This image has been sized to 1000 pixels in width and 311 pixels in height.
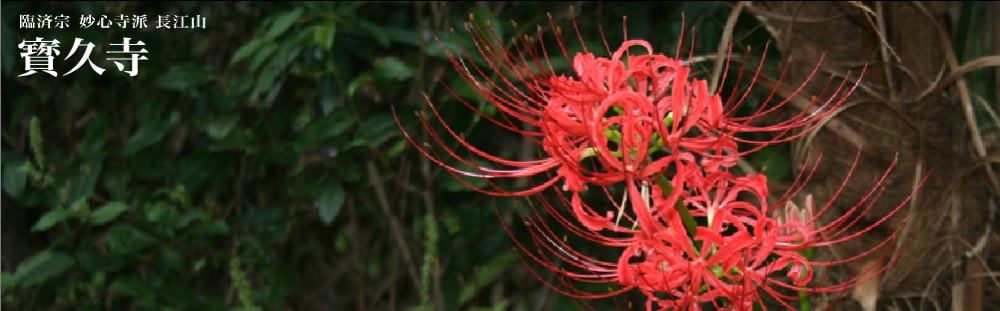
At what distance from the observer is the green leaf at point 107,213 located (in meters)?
1.79

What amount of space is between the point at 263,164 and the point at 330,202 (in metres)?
0.24

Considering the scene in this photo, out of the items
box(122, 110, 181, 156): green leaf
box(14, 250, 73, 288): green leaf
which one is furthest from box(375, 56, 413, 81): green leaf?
box(14, 250, 73, 288): green leaf

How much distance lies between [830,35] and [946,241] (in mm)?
266

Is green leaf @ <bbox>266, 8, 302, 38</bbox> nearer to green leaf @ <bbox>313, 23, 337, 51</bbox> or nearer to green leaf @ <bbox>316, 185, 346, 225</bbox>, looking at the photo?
green leaf @ <bbox>313, 23, 337, 51</bbox>

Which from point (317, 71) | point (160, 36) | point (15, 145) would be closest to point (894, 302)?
point (317, 71)

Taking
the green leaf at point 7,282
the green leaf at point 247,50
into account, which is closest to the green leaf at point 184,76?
the green leaf at point 247,50

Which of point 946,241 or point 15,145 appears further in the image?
point 15,145

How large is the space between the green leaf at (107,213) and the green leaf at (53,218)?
4 centimetres

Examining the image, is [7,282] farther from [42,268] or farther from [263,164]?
[263,164]

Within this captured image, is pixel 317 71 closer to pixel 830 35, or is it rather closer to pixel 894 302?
pixel 830 35

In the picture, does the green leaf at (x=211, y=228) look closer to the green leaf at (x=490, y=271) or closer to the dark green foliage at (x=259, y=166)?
the dark green foliage at (x=259, y=166)

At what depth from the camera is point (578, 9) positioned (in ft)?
5.09

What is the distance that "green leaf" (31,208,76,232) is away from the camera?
179 centimetres

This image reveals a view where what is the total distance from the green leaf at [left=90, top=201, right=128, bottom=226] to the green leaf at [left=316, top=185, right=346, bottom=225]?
1.31 ft
